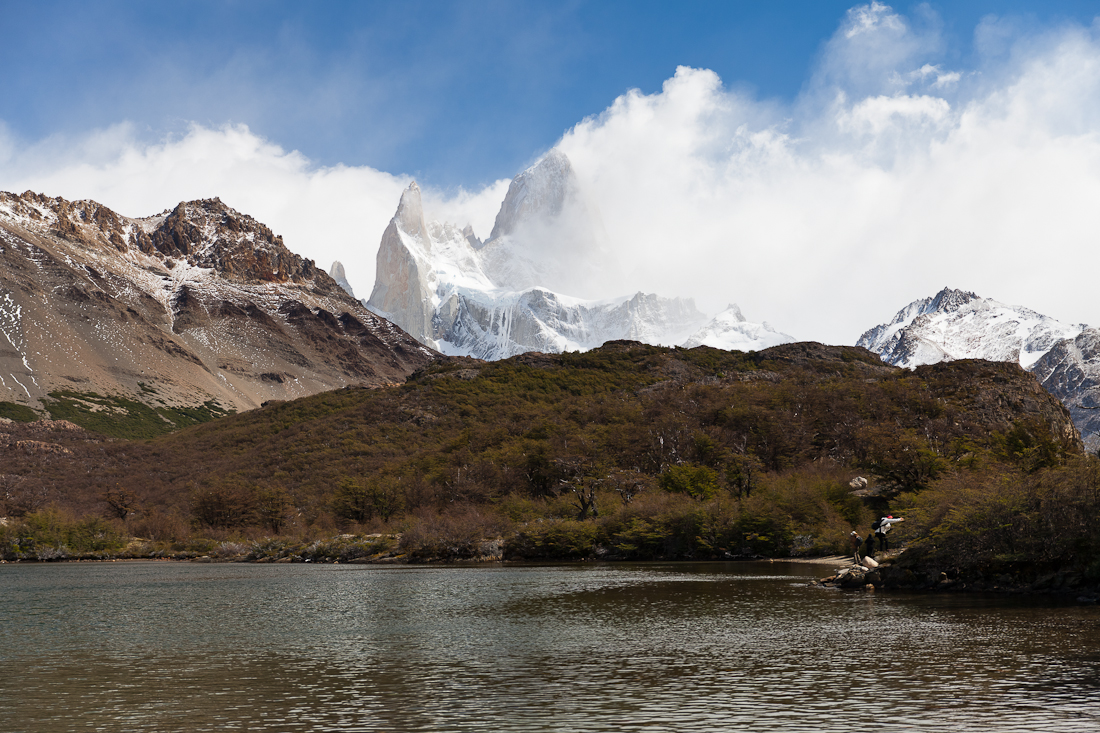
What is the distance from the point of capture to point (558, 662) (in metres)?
22.5

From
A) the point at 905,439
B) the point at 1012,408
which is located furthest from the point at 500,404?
the point at 905,439

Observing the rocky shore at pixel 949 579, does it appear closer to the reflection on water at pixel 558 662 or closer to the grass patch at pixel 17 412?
the reflection on water at pixel 558 662

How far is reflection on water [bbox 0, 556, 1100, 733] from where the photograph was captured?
54.4 feet

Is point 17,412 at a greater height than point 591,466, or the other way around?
point 17,412

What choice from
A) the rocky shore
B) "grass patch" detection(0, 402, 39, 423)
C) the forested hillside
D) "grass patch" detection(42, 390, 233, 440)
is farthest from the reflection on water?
"grass patch" detection(42, 390, 233, 440)

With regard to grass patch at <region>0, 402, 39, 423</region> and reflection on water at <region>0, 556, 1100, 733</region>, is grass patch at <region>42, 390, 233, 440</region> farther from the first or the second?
reflection on water at <region>0, 556, 1100, 733</region>

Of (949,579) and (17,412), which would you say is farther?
(17,412)

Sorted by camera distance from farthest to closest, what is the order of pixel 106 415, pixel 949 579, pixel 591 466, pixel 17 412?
pixel 106 415 → pixel 17 412 → pixel 591 466 → pixel 949 579

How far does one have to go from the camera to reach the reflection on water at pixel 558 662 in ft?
54.4

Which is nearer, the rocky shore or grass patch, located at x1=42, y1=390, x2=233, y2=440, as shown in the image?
the rocky shore

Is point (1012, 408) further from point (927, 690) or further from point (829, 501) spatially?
point (927, 690)

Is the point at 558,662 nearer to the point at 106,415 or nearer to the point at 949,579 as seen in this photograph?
the point at 949,579

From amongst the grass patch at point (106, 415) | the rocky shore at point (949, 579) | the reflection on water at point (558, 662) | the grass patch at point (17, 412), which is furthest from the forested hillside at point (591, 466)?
the grass patch at point (106, 415)

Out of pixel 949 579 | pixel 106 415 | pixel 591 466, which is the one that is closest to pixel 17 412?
pixel 106 415
